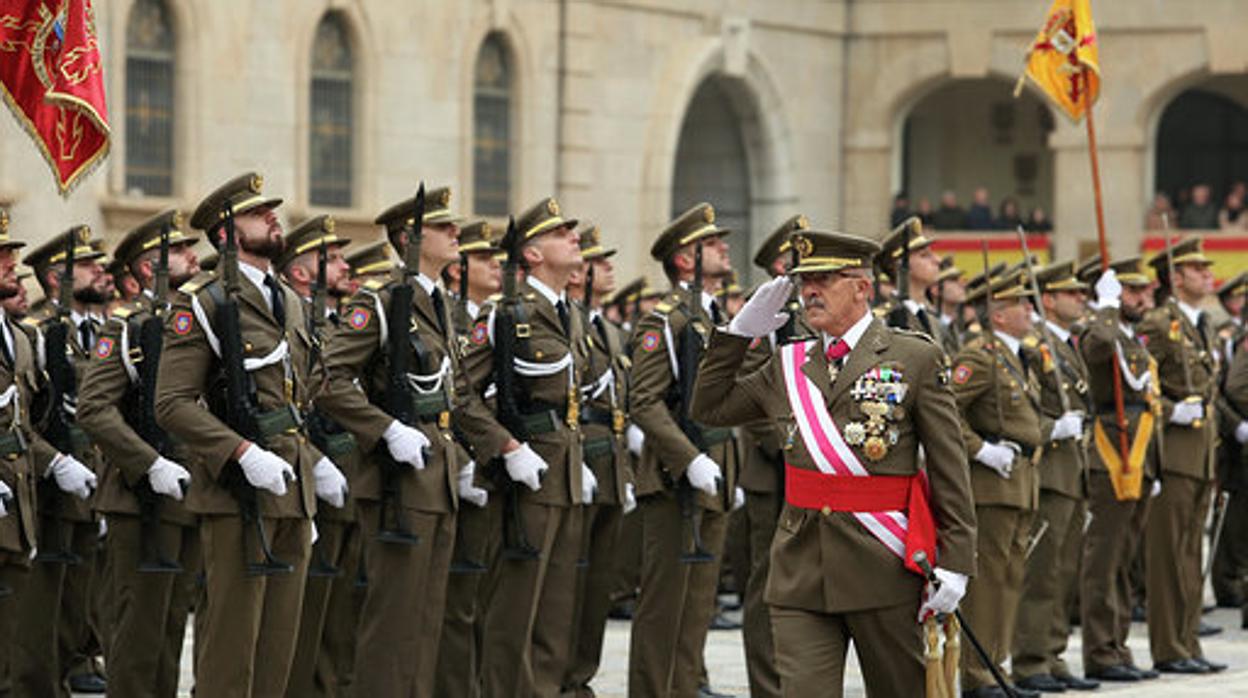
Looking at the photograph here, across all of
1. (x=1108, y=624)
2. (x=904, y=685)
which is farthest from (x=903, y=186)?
(x=904, y=685)

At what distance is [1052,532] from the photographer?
43.1ft

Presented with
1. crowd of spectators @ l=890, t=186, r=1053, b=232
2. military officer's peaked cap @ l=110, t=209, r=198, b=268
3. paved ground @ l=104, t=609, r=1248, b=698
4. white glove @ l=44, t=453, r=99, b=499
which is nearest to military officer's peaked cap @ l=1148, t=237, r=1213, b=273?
paved ground @ l=104, t=609, r=1248, b=698

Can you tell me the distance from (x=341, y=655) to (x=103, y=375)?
1.52 meters

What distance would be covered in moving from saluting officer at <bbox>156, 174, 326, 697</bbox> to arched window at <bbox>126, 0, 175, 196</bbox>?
13001mm

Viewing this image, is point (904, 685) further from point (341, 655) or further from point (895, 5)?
point (895, 5)

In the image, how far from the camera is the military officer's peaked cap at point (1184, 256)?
585 inches

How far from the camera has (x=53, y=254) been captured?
12.4m

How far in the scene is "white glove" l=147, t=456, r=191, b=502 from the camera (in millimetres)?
Result: 10195

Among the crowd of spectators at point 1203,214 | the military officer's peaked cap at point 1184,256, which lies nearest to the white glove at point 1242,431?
the military officer's peaked cap at point 1184,256

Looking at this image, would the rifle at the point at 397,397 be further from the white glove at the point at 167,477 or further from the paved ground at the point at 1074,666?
the paved ground at the point at 1074,666

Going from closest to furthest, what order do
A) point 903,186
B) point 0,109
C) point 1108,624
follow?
point 1108,624, point 0,109, point 903,186

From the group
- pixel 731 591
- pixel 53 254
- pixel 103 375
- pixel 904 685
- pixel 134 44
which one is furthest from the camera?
pixel 134 44

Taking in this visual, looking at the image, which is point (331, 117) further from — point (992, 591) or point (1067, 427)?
point (992, 591)

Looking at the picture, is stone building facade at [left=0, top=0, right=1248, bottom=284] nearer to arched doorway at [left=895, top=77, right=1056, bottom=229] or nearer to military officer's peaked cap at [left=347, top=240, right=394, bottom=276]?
arched doorway at [left=895, top=77, right=1056, bottom=229]
